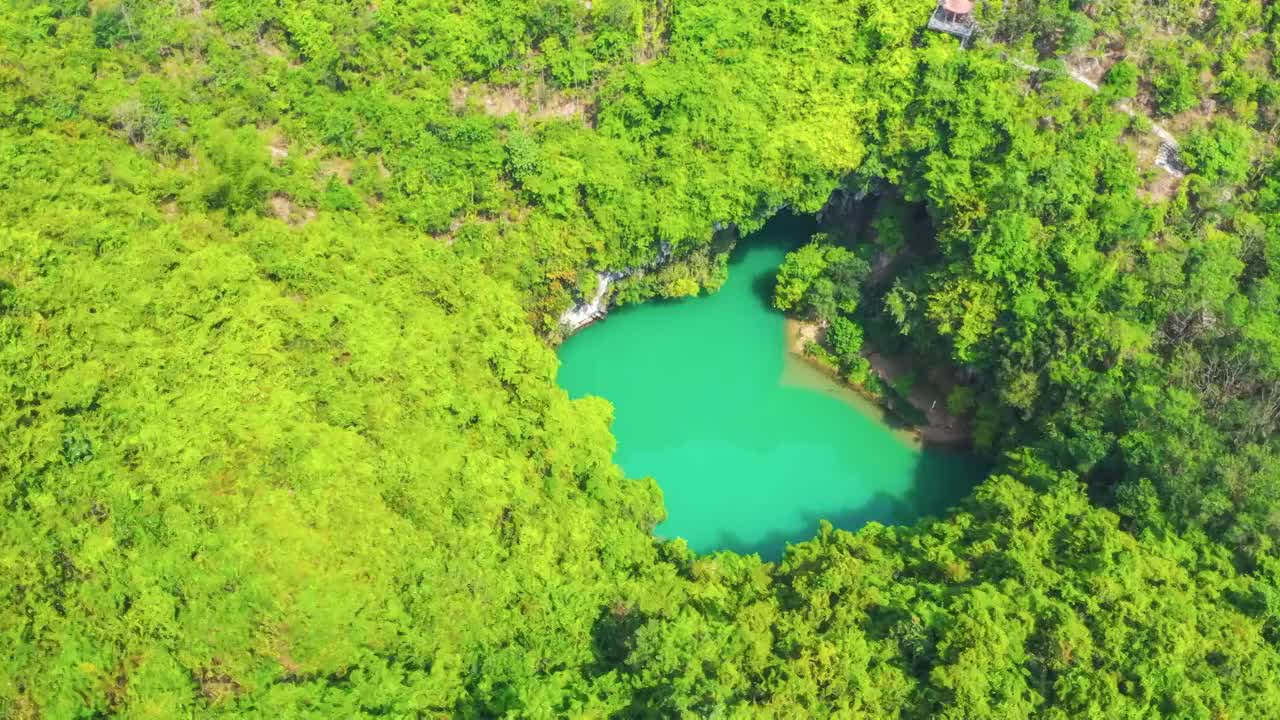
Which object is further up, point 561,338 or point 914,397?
point 914,397

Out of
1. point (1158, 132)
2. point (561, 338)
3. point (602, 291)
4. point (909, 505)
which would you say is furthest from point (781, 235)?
point (1158, 132)

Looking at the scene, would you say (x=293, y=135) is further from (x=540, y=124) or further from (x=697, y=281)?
(x=697, y=281)

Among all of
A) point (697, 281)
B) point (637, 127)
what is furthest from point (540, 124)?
point (697, 281)

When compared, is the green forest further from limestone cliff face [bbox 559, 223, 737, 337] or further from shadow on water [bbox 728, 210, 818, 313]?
shadow on water [bbox 728, 210, 818, 313]

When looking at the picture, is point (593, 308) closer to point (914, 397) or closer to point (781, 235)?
point (781, 235)

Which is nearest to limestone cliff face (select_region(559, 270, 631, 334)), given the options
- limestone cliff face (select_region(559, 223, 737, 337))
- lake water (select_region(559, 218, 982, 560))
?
limestone cliff face (select_region(559, 223, 737, 337))

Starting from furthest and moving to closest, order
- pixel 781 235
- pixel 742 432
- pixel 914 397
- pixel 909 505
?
1. pixel 781 235
2. pixel 914 397
3. pixel 742 432
4. pixel 909 505
